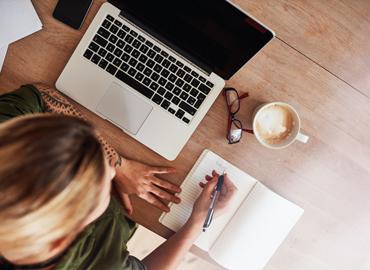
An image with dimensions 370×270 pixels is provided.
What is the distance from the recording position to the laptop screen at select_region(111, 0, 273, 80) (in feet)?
2.67

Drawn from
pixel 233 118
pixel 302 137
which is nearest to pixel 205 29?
pixel 233 118

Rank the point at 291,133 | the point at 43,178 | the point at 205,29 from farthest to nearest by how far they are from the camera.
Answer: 1. the point at 291,133
2. the point at 205,29
3. the point at 43,178

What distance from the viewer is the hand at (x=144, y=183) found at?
1029 mm

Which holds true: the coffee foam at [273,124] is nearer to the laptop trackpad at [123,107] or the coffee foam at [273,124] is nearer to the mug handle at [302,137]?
the mug handle at [302,137]

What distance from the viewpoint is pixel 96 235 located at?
0.94 meters

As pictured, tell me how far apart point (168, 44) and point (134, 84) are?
0.13 m

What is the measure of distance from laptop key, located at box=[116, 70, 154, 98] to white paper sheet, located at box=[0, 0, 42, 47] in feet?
0.74

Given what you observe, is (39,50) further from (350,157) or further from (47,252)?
(350,157)

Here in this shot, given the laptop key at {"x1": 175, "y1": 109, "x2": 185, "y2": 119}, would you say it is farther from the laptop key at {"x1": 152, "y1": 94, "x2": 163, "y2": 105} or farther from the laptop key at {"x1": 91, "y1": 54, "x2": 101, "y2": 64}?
the laptop key at {"x1": 91, "y1": 54, "x2": 101, "y2": 64}

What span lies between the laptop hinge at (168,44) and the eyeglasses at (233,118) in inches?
3.1

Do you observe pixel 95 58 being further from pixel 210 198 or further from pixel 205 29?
pixel 210 198

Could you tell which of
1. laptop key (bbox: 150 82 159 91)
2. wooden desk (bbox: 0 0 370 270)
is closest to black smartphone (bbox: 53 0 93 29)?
wooden desk (bbox: 0 0 370 270)

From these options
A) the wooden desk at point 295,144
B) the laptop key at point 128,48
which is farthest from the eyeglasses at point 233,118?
the laptop key at point 128,48

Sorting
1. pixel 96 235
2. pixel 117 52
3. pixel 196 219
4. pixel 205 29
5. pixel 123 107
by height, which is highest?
pixel 205 29
